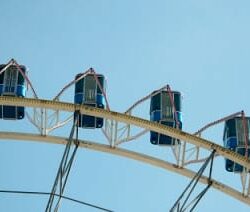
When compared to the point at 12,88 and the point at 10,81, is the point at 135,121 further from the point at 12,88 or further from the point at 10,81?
the point at 10,81

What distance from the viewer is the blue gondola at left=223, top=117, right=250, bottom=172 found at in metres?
37.4

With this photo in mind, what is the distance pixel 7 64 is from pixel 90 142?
4.81 metres

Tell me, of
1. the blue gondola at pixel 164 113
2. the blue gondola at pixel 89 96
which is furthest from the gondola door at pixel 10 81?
the blue gondola at pixel 164 113

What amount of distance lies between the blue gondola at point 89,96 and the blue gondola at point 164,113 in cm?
212

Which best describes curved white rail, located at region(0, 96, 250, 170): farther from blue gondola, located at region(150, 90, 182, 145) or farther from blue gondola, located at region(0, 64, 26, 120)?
blue gondola, located at region(0, 64, 26, 120)

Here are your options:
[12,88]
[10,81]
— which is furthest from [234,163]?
[10,81]

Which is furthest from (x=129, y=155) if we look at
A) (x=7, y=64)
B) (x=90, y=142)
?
(x=7, y=64)

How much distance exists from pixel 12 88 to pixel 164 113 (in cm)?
605

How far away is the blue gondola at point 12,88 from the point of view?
3656 cm

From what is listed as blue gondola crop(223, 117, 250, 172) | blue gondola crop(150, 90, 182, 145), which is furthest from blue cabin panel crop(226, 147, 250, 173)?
blue gondola crop(150, 90, 182, 145)

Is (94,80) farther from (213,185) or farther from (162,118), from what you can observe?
(213,185)

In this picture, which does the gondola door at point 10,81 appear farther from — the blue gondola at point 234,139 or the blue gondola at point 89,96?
the blue gondola at point 234,139

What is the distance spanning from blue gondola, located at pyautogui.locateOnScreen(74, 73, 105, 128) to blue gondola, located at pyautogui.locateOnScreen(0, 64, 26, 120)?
218cm

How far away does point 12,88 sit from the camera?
37000mm
